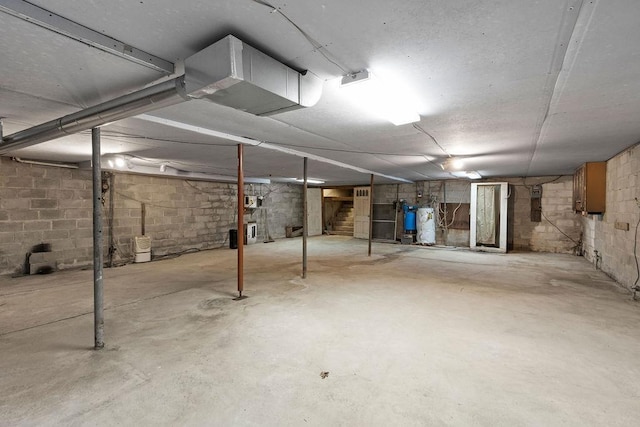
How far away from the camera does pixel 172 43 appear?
1513 millimetres

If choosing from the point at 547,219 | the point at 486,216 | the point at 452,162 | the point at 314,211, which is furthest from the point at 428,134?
the point at 314,211

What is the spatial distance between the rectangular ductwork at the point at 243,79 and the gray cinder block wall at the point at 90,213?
5262mm

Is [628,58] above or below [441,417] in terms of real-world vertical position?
above

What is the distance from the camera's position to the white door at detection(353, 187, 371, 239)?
9.89 m

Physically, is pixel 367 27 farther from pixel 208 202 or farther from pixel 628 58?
pixel 208 202

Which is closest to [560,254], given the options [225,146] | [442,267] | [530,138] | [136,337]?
[442,267]

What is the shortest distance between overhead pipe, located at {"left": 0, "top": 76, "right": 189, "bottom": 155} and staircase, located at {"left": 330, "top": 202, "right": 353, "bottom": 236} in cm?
916

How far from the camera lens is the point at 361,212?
10055 millimetres

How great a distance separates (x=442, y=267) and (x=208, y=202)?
19.0 ft

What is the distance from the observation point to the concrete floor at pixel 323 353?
5.62 feet

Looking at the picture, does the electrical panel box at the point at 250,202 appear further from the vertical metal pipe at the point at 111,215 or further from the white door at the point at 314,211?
the vertical metal pipe at the point at 111,215

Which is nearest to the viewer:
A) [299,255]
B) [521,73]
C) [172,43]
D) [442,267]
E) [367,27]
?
[367,27]

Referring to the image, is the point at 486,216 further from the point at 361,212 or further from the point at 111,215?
the point at 111,215

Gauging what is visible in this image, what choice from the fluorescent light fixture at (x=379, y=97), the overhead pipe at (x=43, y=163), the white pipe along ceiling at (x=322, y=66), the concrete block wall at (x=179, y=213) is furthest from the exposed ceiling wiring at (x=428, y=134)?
the overhead pipe at (x=43, y=163)
